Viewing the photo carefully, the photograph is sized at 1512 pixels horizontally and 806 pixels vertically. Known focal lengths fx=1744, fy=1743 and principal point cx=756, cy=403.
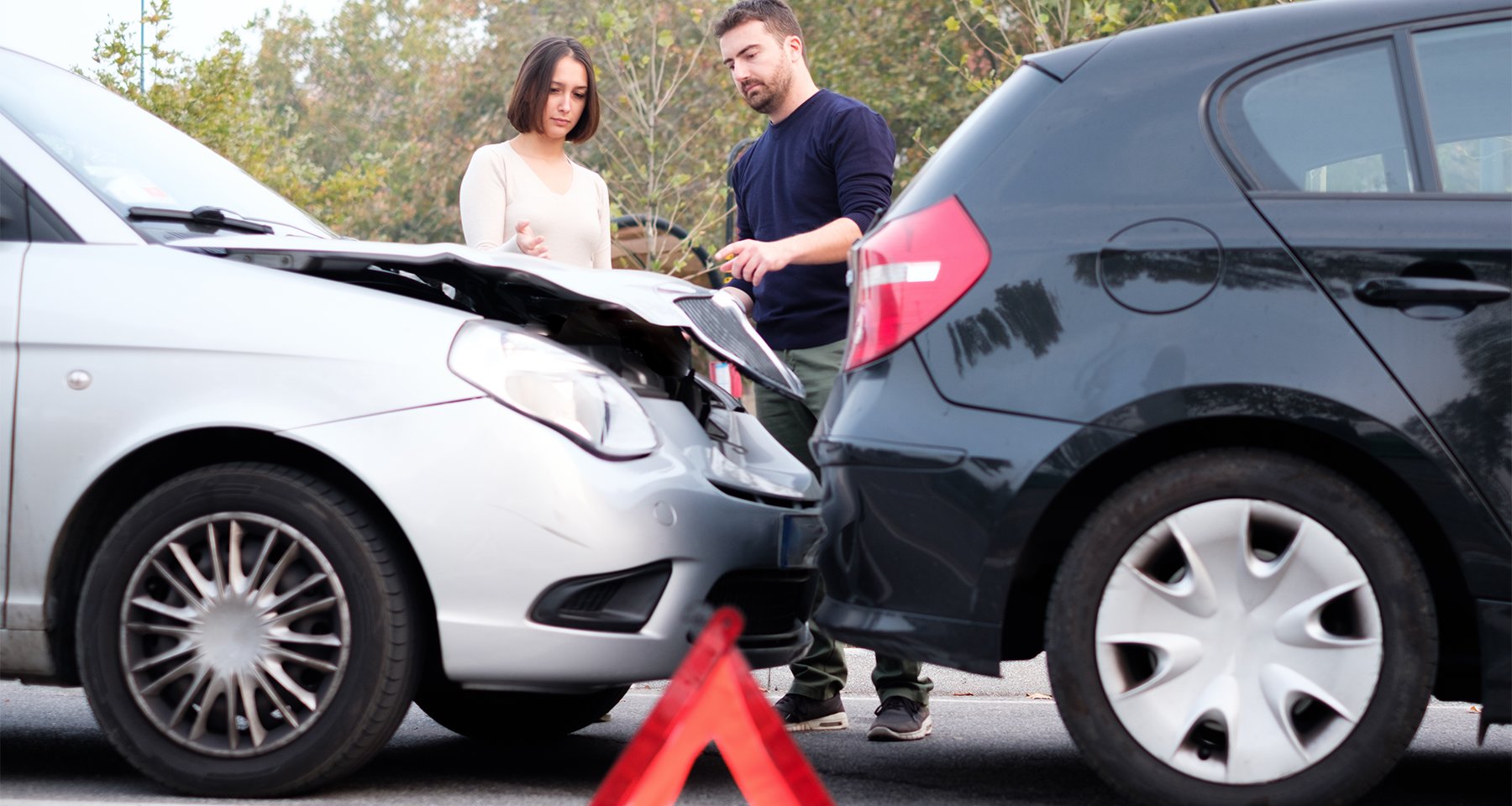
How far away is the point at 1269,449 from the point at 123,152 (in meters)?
2.84

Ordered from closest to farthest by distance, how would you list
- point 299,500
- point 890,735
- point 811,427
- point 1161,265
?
point 1161,265 < point 299,500 < point 890,735 < point 811,427

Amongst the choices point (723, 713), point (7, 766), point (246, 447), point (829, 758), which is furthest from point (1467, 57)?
point (7, 766)

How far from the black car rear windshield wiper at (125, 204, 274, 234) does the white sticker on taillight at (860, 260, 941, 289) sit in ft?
5.47

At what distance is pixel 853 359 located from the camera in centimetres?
365

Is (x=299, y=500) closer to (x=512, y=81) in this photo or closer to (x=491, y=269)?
(x=491, y=269)

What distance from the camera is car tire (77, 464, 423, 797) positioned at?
3617mm

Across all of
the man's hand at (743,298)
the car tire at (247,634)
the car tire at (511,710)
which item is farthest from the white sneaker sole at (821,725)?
the car tire at (247,634)

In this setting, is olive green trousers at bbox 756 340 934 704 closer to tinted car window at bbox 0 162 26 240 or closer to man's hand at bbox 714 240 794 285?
man's hand at bbox 714 240 794 285

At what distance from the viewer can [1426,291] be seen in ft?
10.6

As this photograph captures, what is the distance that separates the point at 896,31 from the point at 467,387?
22.5 meters

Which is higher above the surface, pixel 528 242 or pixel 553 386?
pixel 528 242

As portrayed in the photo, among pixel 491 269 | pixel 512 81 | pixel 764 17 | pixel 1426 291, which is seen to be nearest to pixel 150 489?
pixel 491 269

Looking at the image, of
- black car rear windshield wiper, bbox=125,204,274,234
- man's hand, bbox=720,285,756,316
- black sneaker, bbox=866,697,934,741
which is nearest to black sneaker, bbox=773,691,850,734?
black sneaker, bbox=866,697,934,741

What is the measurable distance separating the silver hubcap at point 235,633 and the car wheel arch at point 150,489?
0.52 ft
